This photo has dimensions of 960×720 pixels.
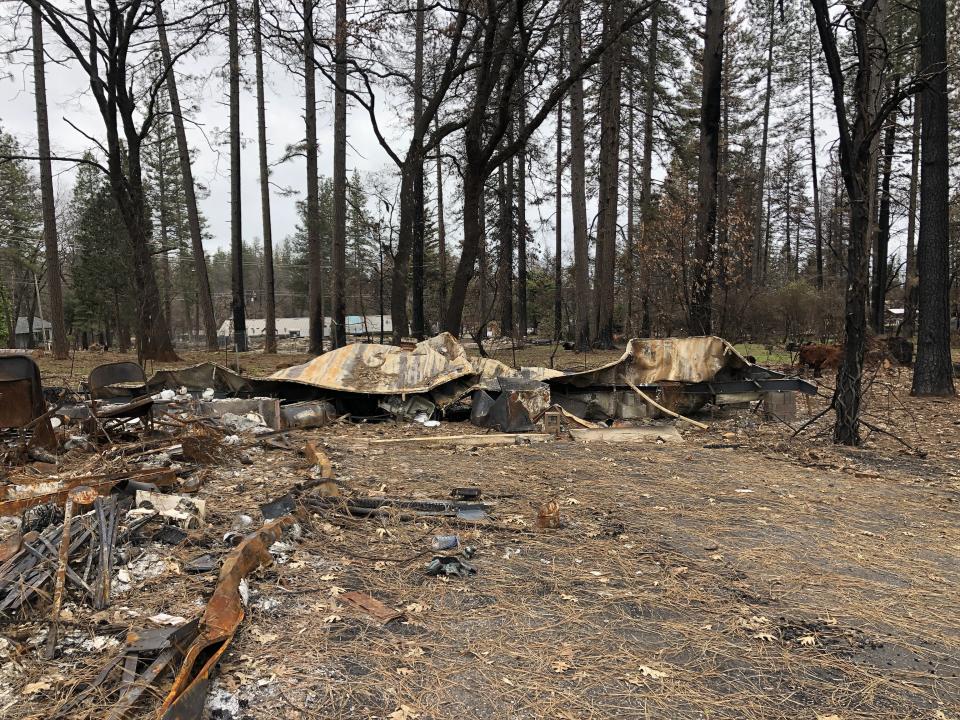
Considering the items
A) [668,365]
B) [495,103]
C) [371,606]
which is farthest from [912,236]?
[371,606]

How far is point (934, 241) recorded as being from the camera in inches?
369

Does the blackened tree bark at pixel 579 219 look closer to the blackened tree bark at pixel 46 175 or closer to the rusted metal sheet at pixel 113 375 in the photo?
the rusted metal sheet at pixel 113 375

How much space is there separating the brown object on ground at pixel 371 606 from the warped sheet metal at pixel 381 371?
18.3 ft

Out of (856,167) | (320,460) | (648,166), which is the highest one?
(648,166)

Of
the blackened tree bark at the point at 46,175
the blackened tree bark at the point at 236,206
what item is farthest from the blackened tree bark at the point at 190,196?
the blackened tree bark at the point at 46,175

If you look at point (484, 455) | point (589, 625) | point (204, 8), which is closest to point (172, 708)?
point (589, 625)

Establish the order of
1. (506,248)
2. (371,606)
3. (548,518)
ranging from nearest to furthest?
(371,606)
(548,518)
(506,248)

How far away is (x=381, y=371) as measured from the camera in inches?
348

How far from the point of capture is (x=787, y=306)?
21797mm

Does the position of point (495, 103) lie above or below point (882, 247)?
above

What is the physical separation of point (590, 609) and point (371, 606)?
1.01 metres

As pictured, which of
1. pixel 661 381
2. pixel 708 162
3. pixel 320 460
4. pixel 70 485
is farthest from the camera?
pixel 708 162

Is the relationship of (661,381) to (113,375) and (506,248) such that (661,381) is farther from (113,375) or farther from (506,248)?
(506,248)

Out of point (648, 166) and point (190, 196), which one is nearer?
point (190, 196)
